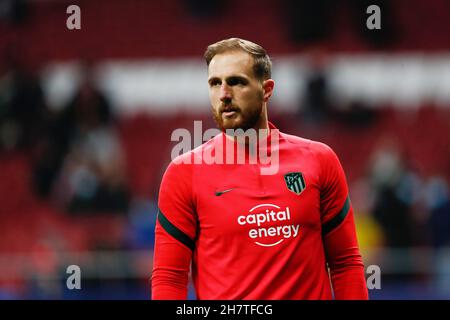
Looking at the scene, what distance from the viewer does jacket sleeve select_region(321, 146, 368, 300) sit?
359 centimetres

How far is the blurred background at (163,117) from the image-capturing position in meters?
8.90

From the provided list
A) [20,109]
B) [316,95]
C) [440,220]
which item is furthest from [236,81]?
[20,109]

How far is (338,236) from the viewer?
3598 millimetres

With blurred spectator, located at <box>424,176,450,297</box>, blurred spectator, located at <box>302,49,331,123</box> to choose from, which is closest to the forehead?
blurred spectator, located at <box>424,176,450,297</box>

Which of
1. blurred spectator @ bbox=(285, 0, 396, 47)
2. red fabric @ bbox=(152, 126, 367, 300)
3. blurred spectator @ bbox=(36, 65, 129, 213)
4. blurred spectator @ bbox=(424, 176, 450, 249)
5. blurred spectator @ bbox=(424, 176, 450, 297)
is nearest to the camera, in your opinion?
red fabric @ bbox=(152, 126, 367, 300)

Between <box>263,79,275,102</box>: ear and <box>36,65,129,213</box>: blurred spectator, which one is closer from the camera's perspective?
<box>263,79,275,102</box>: ear

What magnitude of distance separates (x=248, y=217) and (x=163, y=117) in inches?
365

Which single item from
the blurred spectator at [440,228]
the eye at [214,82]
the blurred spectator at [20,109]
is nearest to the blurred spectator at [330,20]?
the blurred spectator at [440,228]

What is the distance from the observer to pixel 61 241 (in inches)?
411

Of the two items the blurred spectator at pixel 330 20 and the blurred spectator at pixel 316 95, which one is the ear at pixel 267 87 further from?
the blurred spectator at pixel 330 20

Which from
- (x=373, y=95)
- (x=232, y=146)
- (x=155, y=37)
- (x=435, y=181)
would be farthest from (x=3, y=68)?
(x=232, y=146)

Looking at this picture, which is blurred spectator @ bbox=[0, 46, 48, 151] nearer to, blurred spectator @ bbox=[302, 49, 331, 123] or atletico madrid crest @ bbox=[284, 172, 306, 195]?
blurred spectator @ bbox=[302, 49, 331, 123]

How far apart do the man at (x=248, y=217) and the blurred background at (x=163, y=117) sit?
458cm

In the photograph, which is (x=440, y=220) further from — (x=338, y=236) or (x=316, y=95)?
(x=338, y=236)
